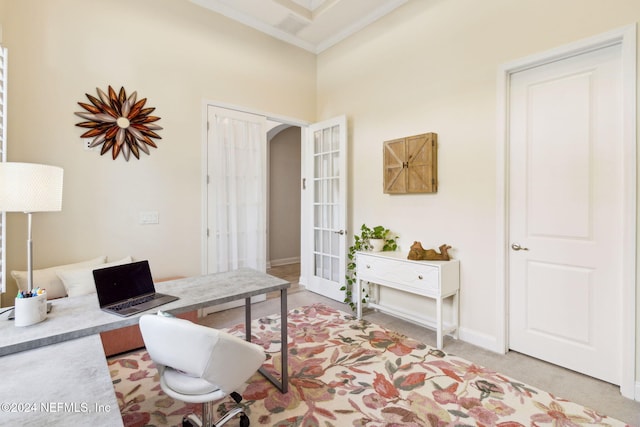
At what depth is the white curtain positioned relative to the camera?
3.65 meters

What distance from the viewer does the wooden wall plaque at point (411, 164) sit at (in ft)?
10.1

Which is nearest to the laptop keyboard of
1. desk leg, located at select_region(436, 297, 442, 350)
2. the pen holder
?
the pen holder

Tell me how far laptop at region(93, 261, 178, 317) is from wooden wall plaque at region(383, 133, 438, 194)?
2.41m

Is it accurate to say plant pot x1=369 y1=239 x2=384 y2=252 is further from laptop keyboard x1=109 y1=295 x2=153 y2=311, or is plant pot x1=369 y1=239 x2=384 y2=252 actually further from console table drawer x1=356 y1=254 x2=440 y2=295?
laptop keyboard x1=109 y1=295 x2=153 y2=311

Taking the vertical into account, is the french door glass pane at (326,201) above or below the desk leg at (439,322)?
above

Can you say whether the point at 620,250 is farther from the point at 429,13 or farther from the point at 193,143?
the point at 193,143

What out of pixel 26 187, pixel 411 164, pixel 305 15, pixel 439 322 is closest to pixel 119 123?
pixel 26 187

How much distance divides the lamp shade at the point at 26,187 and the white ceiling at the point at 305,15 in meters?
2.79

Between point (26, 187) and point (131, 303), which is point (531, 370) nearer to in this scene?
point (131, 303)

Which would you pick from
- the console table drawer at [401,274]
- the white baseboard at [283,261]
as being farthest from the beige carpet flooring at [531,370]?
the white baseboard at [283,261]

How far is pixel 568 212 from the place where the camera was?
7.76 ft

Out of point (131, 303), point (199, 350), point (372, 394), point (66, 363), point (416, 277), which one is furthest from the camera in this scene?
point (416, 277)

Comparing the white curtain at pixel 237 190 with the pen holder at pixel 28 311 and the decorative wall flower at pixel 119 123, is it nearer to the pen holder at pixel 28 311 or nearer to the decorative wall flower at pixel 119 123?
the decorative wall flower at pixel 119 123

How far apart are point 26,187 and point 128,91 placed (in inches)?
75.5
